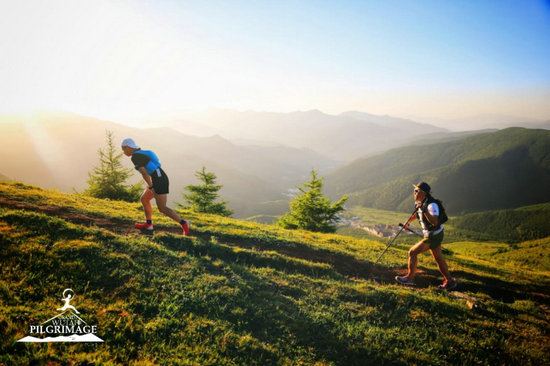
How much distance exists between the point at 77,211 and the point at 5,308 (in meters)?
7.72

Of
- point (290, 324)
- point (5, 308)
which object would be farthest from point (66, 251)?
point (290, 324)

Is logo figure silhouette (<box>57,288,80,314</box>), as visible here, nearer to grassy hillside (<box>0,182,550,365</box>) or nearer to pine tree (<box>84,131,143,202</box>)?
grassy hillside (<box>0,182,550,365</box>)

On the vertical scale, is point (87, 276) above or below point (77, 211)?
below

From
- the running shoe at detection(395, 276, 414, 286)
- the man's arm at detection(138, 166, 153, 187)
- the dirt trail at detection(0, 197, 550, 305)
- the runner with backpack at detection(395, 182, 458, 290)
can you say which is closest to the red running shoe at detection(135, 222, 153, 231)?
the dirt trail at detection(0, 197, 550, 305)

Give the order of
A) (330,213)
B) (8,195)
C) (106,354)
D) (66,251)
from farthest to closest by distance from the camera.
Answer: (330,213) → (8,195) → (66,251) → (106,354)

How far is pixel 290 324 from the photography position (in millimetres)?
5922

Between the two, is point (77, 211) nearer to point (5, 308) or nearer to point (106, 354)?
point (5, 308)

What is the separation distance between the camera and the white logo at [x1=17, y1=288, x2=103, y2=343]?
412cm

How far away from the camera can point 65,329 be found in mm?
4340

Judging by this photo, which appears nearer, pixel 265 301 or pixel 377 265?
pixel 265 301

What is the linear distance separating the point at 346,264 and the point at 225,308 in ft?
21.5

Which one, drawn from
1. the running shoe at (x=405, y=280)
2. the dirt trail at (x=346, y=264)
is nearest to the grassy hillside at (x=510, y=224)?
the dirt trail at (x=346, y=264)

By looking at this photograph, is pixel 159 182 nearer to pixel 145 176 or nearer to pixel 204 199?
pixel 145 176

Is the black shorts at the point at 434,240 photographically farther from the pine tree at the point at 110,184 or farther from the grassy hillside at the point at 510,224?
the grassy hillside at the point at 510,224
